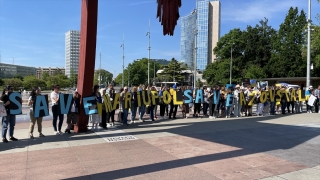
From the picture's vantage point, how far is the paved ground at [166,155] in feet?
18.6

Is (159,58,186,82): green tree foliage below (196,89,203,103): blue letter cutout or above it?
above

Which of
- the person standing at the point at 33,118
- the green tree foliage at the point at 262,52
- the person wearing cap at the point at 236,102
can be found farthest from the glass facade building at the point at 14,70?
the person wearing cap at the point at 236,102

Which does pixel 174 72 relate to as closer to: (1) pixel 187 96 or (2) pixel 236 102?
(2) pixel 236 102

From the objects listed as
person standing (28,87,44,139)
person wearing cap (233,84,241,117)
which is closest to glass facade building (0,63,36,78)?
person standing (28,87,44,139)

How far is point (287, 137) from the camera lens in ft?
31.5

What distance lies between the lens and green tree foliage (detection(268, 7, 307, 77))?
183 ft

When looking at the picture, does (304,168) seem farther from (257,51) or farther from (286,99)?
(257,51)

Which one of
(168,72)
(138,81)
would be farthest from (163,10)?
(138,81)

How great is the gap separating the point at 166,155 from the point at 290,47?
5806 cm

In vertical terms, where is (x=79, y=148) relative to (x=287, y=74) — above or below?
below

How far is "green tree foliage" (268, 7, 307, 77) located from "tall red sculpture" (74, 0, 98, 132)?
5476 cm

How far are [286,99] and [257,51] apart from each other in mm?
51217

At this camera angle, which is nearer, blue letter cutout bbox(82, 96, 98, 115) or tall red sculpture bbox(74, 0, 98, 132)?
tall red sculpture bbox(74, 0, 98, 132)

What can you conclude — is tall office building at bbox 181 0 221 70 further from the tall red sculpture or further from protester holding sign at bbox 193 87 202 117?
the tall red sculpture
